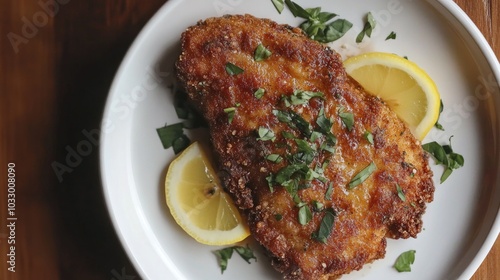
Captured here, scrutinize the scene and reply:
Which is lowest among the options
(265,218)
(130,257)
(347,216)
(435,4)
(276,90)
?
(130,257)

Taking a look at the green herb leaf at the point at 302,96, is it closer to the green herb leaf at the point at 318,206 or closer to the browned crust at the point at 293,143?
the browned crust at the point at 293,143

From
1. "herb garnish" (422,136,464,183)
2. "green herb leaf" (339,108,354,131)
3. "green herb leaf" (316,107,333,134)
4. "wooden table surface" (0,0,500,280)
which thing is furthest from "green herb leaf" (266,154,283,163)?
"wooden table surface" (0,0,500,280)

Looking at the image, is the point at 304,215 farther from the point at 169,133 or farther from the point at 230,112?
the point at 169,133

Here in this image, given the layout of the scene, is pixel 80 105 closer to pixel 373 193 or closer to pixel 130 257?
pixel 130 257

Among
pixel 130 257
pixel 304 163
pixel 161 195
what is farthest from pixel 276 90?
pixel 130 257
